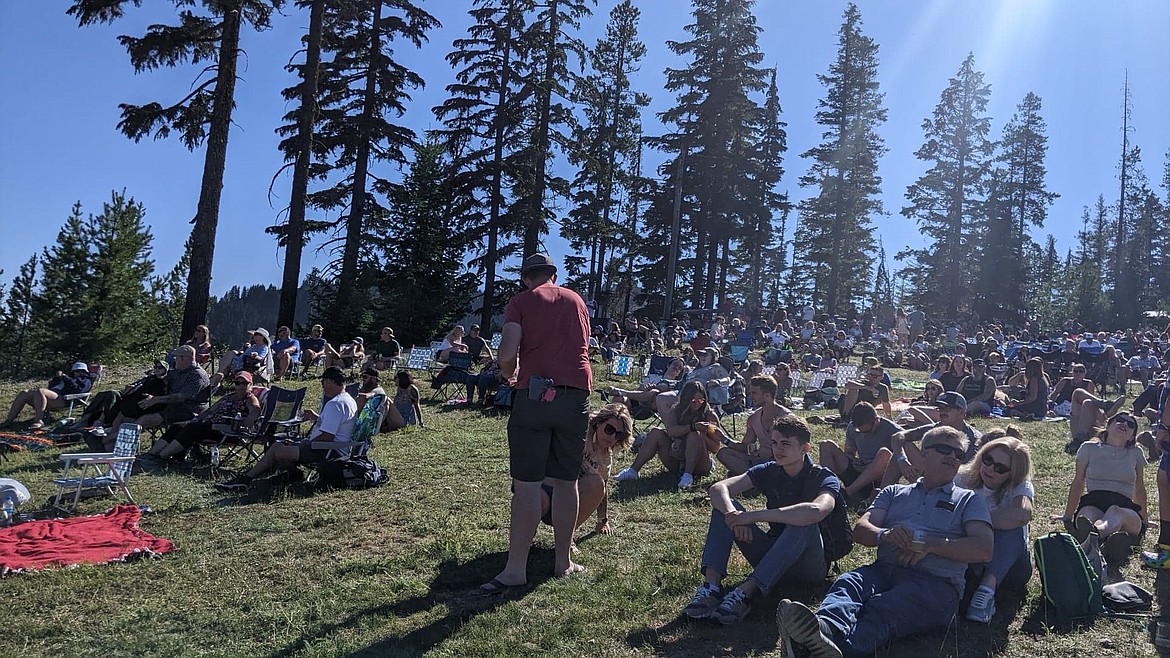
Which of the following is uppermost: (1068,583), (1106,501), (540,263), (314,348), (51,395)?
(540,263)

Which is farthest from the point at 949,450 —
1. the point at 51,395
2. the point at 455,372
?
the point at 51,395

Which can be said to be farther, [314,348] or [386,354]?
[386,354]

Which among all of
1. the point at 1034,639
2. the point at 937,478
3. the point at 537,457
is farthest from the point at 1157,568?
the point at 537,457

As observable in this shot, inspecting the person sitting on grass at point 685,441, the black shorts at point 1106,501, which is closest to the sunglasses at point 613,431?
the person sitting on grass at point 685,441

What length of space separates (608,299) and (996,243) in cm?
2038

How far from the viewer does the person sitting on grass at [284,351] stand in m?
14.6

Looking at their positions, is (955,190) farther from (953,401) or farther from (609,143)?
(953,401)

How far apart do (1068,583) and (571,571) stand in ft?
9.02

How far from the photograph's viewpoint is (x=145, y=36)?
14.9m

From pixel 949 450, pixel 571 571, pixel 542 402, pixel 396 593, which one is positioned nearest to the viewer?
pixel 949 450

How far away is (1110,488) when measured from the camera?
530 centimetres

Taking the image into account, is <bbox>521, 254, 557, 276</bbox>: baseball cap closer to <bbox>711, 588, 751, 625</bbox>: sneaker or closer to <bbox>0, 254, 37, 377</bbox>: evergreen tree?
<bbox>711, 588, 751, 625</bbox>: sneaker

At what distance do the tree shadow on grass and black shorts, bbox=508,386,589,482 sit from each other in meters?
0.74

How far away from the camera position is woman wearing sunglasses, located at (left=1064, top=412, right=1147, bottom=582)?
16.4 feet
